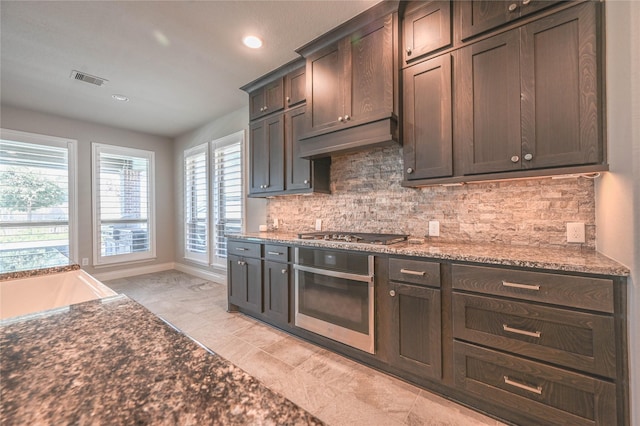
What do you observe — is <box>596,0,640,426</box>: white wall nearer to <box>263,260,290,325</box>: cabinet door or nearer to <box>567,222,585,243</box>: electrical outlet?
<box>567,222,585,243</box>: electrical outlet

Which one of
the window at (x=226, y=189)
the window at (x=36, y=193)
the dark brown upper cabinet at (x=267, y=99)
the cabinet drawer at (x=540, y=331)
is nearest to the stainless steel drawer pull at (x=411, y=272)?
the cabinet drawer at (x=540, y=331)

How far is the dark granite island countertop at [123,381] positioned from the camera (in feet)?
1.25

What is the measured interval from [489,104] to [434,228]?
996mm

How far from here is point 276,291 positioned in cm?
271

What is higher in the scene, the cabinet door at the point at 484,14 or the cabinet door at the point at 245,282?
the cabinet door at the point at 484,14

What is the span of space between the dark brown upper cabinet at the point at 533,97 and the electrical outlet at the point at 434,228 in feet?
1.84

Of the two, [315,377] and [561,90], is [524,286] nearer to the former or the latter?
[561,90]

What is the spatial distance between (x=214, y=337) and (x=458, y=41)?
3.17m

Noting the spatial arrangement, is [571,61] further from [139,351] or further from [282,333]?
[282,333]

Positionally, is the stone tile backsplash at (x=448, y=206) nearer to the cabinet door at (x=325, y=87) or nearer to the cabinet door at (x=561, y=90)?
the cabinet door at (x=561, y=90)

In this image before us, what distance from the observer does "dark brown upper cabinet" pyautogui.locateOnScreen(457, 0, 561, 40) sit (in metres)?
1.64

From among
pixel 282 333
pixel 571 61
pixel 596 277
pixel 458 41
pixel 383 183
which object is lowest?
pixel 282 333

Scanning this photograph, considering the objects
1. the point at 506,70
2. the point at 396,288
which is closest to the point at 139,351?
the point at 396,288

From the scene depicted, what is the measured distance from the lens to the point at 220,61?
9.32 feet
